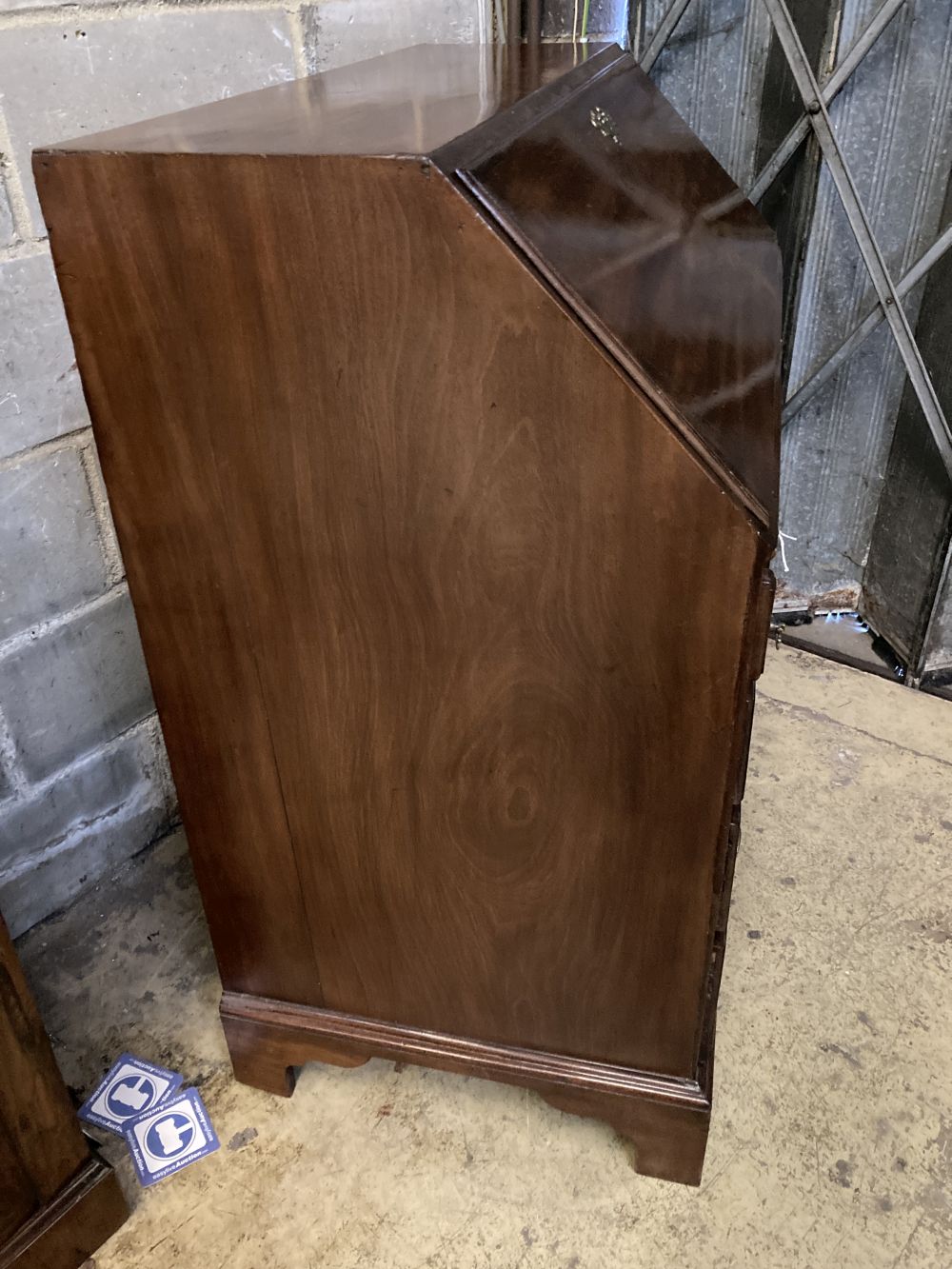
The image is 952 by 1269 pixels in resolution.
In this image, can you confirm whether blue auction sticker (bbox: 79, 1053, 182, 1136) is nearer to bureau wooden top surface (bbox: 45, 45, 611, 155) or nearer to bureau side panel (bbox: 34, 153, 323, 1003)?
bureau side panel (bbox: 34, 153, 323, 1003)

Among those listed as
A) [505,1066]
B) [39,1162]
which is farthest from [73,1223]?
[505,1066]

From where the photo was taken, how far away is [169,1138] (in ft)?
4.18

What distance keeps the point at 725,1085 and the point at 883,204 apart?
1558 millimetres

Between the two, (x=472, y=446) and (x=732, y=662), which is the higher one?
(x=472, y=446)

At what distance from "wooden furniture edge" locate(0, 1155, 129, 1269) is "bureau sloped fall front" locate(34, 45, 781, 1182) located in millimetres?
252

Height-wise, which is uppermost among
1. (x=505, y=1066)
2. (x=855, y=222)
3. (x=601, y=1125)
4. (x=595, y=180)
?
(x=595, y=180)

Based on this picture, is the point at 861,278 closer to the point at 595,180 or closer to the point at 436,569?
the point at 595,180

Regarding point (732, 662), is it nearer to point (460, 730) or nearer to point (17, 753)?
point (460, 730)

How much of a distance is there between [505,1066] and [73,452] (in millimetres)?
1000

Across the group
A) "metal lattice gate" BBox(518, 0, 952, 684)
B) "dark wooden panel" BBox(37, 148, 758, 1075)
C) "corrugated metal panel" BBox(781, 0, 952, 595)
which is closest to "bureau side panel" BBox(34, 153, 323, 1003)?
"dark wooden panel" BBox(37, 148, 758, 1075)

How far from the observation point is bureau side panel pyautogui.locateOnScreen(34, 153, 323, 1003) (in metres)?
0.81

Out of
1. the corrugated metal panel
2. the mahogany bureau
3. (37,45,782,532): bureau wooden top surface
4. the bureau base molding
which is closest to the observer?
(37,45,782,532): bureau wooden top surface

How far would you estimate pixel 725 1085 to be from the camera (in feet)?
4.38

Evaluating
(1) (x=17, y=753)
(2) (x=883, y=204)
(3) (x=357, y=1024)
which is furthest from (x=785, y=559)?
(1) (x=17, y=753)
